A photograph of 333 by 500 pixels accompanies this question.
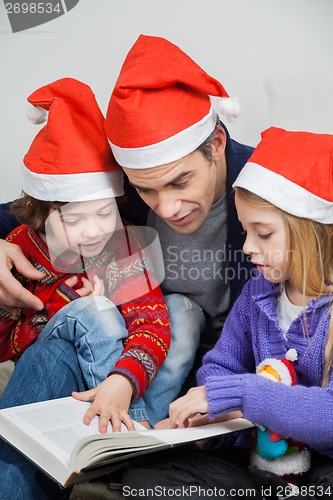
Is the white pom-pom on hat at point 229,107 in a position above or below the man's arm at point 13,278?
above

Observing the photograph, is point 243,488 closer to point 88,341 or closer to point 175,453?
point 175,453

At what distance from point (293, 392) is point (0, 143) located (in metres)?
1.24

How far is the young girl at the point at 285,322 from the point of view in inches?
45.8

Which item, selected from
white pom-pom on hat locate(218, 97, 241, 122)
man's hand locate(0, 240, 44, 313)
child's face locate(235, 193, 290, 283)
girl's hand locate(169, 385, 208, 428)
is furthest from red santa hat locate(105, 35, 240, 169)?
girl's hand locate(169, 385, 208, 428)

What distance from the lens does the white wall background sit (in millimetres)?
1832

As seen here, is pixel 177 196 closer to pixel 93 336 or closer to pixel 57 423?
pixel 93 336

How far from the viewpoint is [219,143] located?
1.55 meters

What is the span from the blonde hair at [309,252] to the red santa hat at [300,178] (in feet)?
0.05

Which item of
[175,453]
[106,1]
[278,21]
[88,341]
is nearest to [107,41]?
[106,1]

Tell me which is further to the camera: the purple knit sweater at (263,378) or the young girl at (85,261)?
the young girl at (85,261)

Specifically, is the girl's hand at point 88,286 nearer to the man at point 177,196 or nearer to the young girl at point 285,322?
the man at point 177,196

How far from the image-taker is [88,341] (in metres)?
1.47

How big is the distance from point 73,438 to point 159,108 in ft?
1.95

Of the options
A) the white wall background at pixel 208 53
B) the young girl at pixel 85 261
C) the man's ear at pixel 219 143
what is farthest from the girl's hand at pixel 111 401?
the white wall background at pixel 208 53
